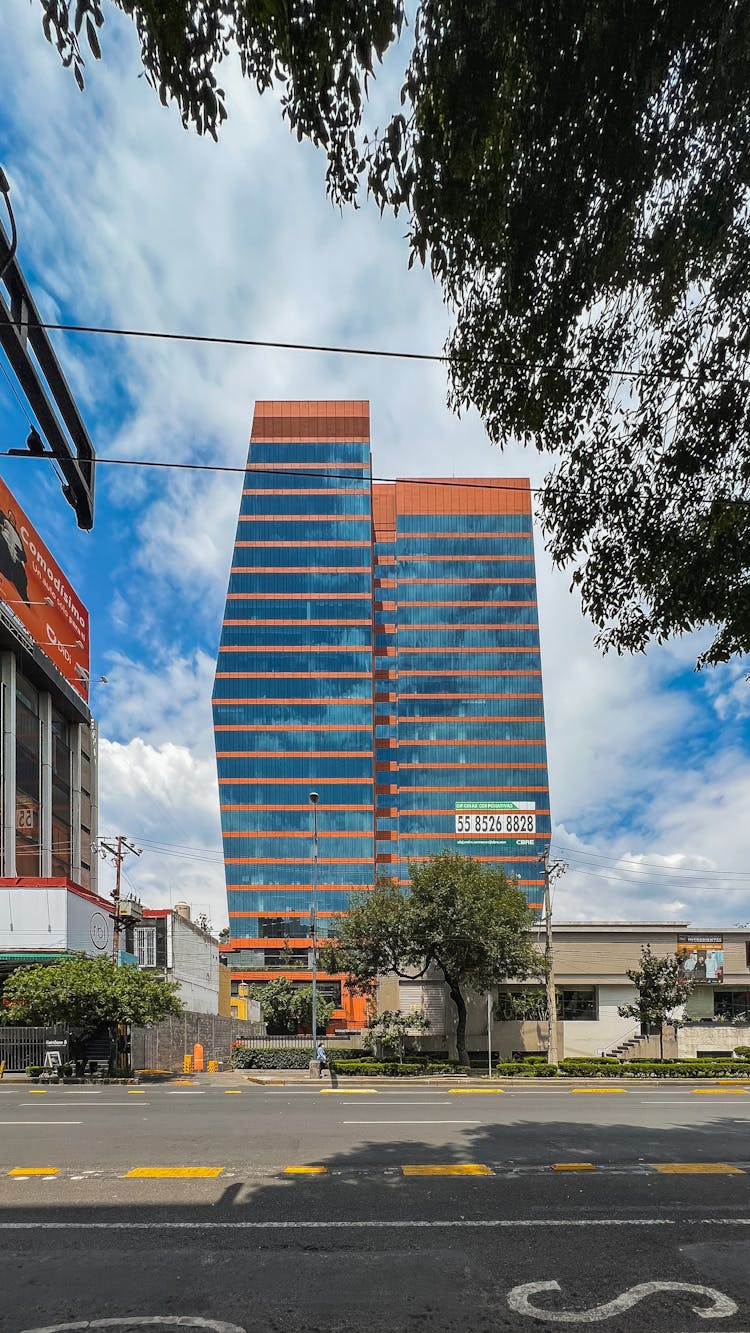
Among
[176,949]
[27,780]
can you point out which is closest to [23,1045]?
[176,949]

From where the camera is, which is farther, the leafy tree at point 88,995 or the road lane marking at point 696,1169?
the leafy tree at point 88,995

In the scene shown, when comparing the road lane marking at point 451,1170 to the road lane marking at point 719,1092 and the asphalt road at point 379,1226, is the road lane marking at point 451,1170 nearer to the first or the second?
the asphalt road at point 379,1226

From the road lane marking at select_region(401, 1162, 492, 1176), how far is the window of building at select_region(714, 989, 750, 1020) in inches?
1550

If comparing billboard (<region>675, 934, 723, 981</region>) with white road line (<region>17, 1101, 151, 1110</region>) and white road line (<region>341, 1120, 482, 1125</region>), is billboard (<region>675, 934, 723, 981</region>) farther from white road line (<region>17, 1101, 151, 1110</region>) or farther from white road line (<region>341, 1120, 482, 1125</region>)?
white road line (<region>341, 1120, 482, 1125</region>)

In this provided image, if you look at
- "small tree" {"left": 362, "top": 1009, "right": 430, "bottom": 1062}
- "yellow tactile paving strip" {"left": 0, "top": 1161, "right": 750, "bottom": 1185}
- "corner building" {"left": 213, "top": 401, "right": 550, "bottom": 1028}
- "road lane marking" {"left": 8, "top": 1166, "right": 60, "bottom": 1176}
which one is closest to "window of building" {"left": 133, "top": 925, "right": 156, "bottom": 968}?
"small tree" {"left": 362, "top": 1009, "right": 430, "bottom": 1062}

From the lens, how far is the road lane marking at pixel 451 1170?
11156mm

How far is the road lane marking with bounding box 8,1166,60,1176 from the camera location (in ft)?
36.5

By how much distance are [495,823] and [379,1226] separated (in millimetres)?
108405

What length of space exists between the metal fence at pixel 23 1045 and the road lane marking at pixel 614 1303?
30.4 metres

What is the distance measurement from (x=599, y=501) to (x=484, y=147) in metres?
3.42

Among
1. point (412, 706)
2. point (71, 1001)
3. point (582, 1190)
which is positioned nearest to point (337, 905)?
point (412, 706)

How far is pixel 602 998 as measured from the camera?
145ft

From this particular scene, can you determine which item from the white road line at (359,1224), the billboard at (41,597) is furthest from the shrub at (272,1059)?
the white road line at (359,1224)

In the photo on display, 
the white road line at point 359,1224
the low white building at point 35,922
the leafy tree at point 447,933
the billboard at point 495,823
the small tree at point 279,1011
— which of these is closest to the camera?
the white road line at point 359,1224
